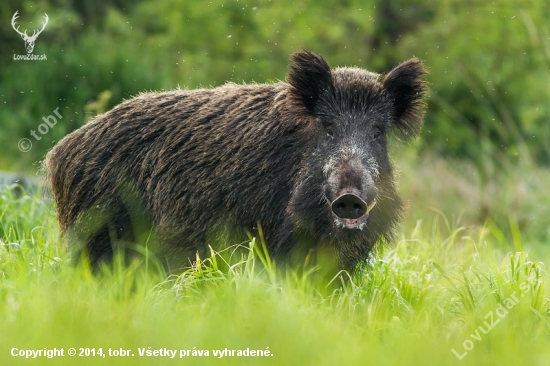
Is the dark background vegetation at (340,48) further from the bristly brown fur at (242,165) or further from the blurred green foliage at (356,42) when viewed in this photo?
the bristly brown fur at (242,165)

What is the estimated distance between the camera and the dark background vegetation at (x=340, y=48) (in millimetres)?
13227

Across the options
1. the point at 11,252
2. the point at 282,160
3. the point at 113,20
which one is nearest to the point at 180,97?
the point at 282,160

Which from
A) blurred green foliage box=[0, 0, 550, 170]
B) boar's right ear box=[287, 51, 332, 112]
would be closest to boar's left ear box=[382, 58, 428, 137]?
boar's right ear box=[287, 51, 332, 112]

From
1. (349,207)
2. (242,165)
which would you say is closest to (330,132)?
(242,165)

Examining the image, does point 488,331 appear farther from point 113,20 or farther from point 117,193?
point 113,20

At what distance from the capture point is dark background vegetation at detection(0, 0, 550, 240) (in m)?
13.2

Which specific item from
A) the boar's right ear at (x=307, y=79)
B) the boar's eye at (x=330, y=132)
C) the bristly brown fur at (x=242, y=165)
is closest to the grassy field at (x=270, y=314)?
the bristly brown fur at (x=242, y=165)

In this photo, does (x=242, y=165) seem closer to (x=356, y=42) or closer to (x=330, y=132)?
(x=330, y=132)

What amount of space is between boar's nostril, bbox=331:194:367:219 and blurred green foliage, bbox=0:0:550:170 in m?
9.15

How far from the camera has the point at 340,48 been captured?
15.6 metres

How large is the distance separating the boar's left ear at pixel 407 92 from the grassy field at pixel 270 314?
0.91 meters

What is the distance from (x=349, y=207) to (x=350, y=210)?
0.8 inches

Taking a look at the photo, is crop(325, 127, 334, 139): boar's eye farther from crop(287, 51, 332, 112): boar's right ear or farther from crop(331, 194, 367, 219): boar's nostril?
crop(331, 194, 367, 219): boar's nostril

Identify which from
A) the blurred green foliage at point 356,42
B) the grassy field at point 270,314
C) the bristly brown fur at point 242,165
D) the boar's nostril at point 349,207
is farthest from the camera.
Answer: the blurred green foliage at point 356,42
